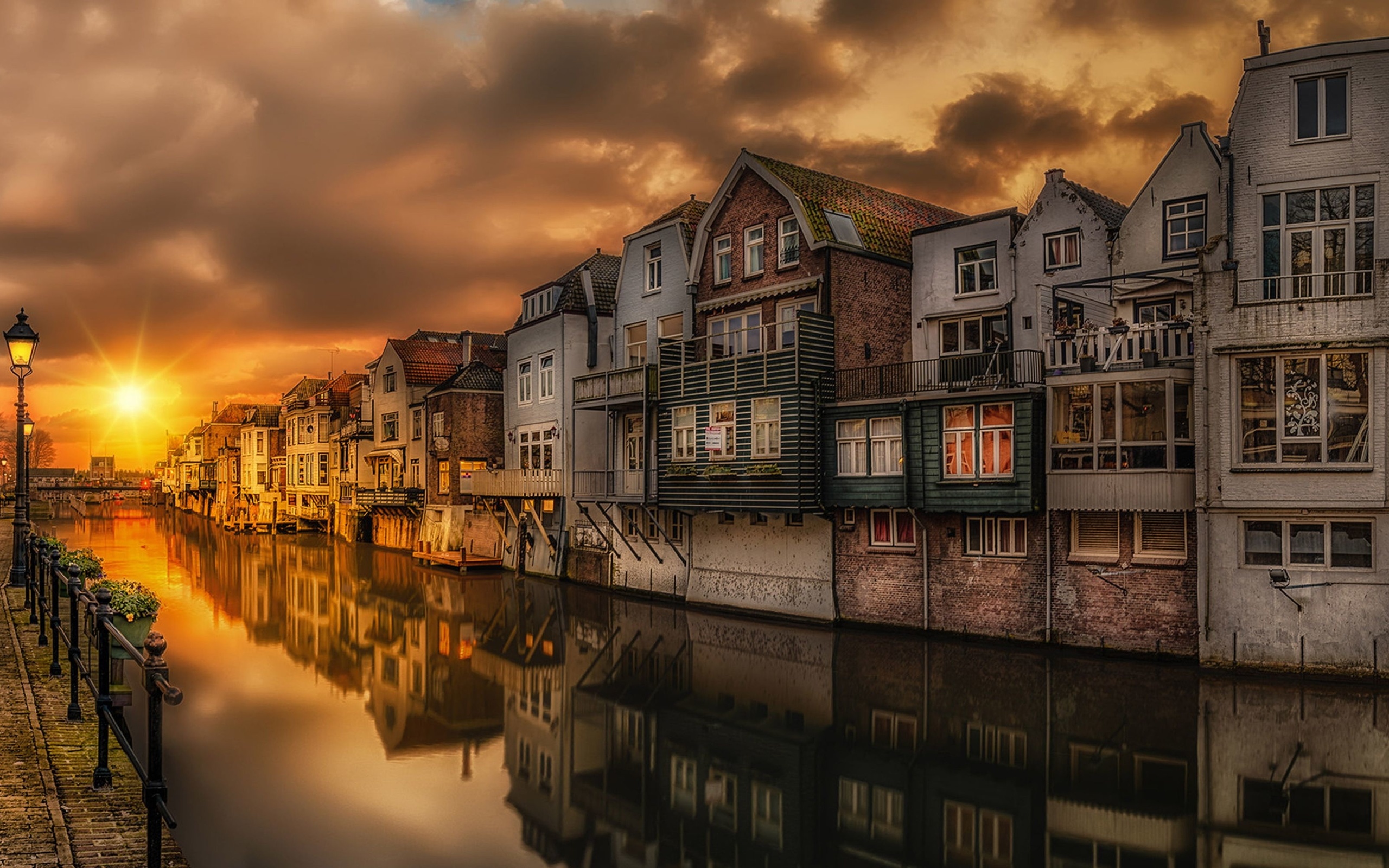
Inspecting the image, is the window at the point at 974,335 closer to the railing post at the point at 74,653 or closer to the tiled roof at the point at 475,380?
the railing post at the point at 74,653

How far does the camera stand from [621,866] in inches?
472

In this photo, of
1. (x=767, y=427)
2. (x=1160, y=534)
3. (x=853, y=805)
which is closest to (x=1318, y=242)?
Answer: (x=1160, y=534)

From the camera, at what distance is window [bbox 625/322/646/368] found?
123 ft

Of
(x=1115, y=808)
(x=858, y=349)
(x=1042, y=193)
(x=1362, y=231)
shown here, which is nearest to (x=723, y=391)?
(x=858, y=349)

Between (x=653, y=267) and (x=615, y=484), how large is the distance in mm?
8470

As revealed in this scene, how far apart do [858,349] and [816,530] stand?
5629 mm

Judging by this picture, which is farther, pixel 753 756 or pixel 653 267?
pixel 653 267

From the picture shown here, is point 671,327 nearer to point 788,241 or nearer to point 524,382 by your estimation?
point 788,241

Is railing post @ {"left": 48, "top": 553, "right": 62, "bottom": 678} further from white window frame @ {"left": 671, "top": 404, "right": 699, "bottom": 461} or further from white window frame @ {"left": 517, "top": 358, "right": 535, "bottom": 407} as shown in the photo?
white window frame @ {"left": 517, "top": 358, "right": 535, "bottom": 407}

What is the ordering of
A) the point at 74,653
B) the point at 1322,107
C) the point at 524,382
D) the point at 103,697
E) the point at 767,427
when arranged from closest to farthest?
the point at 103,697, the point at 74,653, the point at 1322,107, the point at 767,427, the point at 524,382

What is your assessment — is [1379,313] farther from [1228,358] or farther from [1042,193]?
[1042,193]

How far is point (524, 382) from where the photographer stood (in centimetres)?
4462

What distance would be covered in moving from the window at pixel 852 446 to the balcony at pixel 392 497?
106 feet

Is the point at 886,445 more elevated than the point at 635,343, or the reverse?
the point at 635,343
